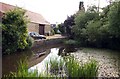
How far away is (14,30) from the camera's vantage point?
715 inches

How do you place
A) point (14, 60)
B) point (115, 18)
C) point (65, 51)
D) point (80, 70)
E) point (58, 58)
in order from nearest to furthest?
point (80, 70), point (58, 58), point (14, 60), point (115, 18), point (65, 51)

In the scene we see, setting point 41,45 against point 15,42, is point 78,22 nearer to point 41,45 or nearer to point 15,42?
point 41,45

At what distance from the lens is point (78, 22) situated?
98.3 feet

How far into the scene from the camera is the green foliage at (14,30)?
57.4 ft

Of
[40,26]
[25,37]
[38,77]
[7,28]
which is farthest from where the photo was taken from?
[40,26]

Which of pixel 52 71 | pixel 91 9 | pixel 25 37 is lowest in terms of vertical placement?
pixel 52 71

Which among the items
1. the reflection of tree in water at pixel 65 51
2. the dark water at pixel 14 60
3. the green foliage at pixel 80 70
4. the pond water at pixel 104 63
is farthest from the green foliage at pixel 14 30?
the green foliage at pixel 80 70

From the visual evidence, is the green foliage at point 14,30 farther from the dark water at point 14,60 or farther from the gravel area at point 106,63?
the gravel area at point 106,63

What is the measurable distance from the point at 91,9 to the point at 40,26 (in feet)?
37.5

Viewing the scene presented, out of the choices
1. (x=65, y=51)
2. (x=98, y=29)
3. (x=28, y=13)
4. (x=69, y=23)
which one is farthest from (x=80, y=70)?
(x=28, y=13)

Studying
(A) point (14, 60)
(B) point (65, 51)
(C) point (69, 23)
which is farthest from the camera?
(C) point (69, 23)

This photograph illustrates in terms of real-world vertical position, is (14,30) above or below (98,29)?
below

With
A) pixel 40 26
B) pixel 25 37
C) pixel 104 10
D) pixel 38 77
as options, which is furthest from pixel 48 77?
pixel 40 26

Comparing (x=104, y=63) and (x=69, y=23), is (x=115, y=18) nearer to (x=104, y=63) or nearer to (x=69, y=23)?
(x=104, y=63)
